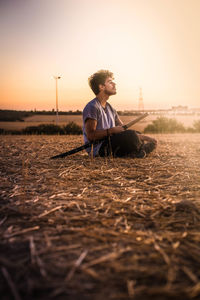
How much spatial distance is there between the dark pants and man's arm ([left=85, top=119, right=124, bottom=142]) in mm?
119

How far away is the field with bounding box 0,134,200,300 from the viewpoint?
0.98m

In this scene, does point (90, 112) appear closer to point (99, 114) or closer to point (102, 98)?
point (99, 114)

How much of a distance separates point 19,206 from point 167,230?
1.10 m

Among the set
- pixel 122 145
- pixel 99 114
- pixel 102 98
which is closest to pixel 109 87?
pixel 102 98

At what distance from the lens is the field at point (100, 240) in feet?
3.20

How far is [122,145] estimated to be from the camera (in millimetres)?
4090

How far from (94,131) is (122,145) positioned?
0.55 metres

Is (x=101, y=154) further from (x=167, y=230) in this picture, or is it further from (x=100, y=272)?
(x=100, y=272)

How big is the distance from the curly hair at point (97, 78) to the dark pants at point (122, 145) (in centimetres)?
96

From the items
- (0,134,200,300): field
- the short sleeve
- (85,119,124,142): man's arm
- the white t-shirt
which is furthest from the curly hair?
(0,134,200,300): field

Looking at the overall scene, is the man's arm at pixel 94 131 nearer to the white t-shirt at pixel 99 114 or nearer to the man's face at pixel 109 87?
the white t-shirt at pixel 99 114

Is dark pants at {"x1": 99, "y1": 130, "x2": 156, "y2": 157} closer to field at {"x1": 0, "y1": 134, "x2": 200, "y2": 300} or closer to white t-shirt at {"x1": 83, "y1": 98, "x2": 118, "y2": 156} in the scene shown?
white t-shirt at {"x1": 83, "y1": 98, "x2": 118, "y2": 156}

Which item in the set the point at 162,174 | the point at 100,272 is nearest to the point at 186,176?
the point at 162,174

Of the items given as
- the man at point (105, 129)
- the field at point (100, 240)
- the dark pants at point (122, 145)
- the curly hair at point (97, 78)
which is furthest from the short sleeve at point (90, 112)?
the field at point (100, 240)
